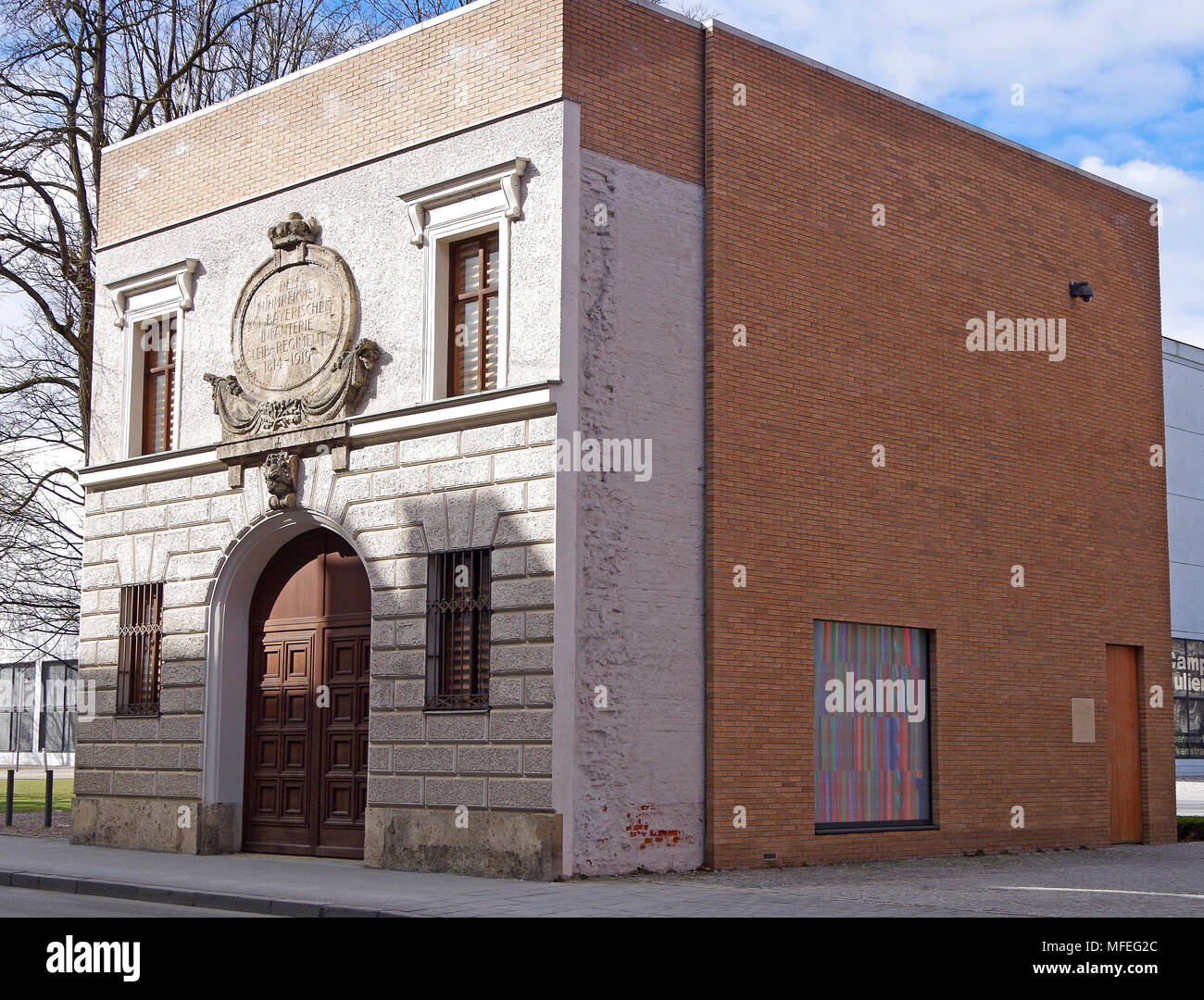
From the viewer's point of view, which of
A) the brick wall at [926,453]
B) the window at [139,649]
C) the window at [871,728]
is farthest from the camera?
the window at [139,649]

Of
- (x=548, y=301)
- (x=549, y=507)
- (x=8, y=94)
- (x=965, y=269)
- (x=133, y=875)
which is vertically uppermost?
(x=8, y=94)

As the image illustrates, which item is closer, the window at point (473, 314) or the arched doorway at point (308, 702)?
the window at point (473, 314)

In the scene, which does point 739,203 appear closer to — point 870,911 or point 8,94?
point 870,911

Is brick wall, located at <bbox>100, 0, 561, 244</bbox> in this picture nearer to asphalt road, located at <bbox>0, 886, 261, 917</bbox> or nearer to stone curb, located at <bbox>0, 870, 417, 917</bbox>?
stone curb, located at <bbox>0, 870, 417, 917</bbox>

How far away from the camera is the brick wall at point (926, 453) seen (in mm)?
18625

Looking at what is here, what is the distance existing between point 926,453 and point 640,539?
523 centimetres

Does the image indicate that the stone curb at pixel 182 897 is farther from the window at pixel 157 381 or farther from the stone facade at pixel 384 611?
the window at pixel 157 381

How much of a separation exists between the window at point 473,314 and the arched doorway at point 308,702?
9.67 ft

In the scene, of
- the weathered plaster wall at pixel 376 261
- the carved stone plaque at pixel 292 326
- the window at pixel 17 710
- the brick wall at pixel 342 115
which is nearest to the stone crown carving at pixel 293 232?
the weathered plaster wall at pixel 376 261

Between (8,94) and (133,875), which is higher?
(8,94)

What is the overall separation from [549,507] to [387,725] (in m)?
3.40

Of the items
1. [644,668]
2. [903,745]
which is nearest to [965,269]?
[903,745]

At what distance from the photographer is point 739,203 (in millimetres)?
19078
